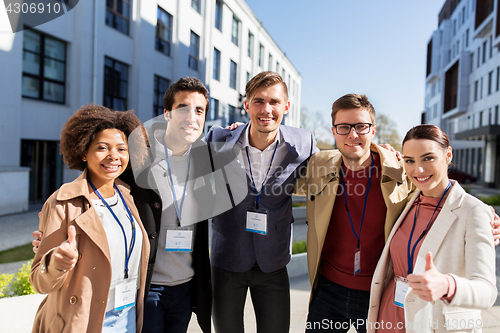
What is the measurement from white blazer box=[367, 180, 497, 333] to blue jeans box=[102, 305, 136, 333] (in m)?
1.74

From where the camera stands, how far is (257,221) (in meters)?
2.68

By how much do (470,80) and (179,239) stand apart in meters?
40.0

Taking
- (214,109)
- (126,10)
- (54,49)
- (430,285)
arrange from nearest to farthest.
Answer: (430,285) < (54,49) < (126,10) < (214,109)

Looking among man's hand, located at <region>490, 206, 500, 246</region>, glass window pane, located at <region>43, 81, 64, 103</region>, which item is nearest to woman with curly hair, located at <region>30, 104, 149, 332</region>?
man's hand, located at <region>490, 206, 500, 246</region>

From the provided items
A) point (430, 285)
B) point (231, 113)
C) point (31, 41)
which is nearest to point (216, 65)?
point (231, 113)

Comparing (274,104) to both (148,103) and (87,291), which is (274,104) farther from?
(148,103)

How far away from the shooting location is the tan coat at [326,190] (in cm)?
240

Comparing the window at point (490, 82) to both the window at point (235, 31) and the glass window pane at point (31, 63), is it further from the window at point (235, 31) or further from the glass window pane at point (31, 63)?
the glass window pane at point (31, 63)

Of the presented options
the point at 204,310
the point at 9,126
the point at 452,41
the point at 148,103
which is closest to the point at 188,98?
the point at 204,310

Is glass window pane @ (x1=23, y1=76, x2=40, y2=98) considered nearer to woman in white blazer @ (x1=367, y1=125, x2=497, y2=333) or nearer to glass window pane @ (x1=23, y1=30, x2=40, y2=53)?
glass window pane @ (x1=23, y1=30, x2=40, y2=53)

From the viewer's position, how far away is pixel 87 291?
1.75 metres

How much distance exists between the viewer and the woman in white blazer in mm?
1599

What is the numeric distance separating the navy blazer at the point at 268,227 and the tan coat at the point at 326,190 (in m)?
0.16

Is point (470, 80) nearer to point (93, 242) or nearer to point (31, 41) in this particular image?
point (31, 41)
